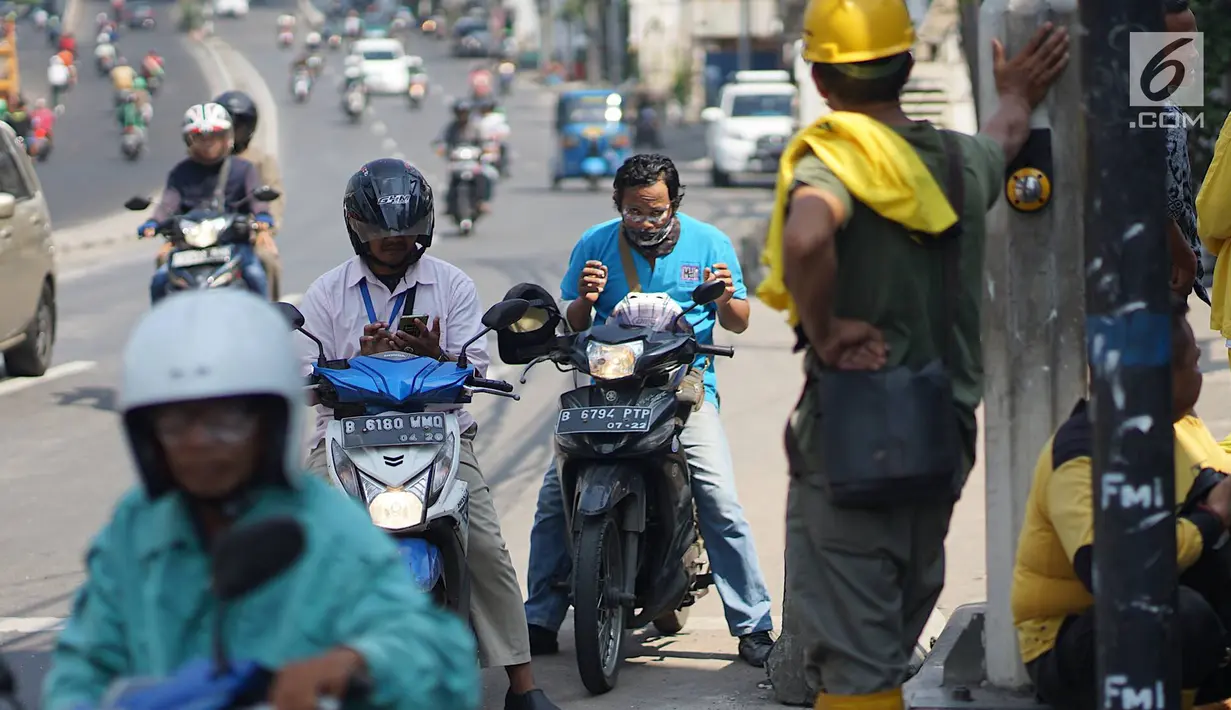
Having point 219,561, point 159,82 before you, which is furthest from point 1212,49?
point 159,82

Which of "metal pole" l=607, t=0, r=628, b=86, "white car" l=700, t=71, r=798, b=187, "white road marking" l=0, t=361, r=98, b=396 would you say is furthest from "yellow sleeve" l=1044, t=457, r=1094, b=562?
"metal pole" l=607, t=0, r=628, b=86

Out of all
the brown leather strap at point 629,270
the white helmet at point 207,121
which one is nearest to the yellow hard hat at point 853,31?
the brown leather strap at point 629,270

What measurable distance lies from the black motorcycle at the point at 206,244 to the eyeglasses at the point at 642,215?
4.98 m

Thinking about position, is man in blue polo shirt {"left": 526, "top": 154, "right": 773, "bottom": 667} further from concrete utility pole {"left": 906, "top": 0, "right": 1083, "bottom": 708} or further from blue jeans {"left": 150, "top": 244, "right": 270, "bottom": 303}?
blue jeans {"left": 150, "top": 244, "right": 270, "bottom": 303}

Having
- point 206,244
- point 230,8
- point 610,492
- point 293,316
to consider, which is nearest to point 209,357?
point 293,316

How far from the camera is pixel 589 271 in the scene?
6414 mm

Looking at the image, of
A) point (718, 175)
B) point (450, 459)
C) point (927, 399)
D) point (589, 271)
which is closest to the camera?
point (927, 399)

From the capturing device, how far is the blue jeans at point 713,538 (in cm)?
644

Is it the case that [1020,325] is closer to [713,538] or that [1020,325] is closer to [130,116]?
[713,538]

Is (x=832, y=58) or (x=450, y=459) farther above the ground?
(x=832, y=58)

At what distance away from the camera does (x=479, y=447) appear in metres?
11.0

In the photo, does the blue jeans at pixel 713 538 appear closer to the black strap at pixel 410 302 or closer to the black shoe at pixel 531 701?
the black shoe at pixel 531 701

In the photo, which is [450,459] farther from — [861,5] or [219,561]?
[219,561]

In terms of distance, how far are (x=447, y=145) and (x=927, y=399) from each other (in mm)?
24669
